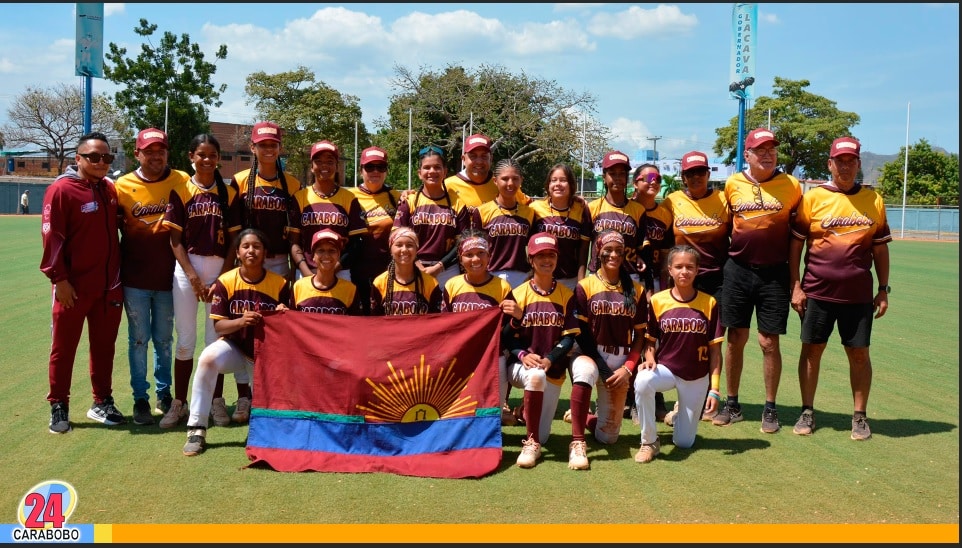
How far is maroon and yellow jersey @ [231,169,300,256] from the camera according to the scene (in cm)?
627

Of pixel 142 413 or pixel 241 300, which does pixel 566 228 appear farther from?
pixel 142 413

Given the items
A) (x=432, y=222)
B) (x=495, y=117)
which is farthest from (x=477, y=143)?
(x=495, y=117)

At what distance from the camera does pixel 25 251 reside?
1983cm

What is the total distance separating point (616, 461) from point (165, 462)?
3039 mm

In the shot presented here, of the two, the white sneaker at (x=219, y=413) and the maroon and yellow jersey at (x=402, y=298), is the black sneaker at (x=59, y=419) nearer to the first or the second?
the white sneaker at (x=219, y=413)

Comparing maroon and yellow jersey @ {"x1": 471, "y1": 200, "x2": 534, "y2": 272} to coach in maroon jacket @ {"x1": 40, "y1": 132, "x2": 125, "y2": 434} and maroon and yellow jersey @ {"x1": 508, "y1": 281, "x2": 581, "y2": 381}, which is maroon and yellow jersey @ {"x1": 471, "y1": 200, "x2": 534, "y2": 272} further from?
coach in maroon jacket @ {"x1": 40, "y1": 132, "x2": 125, "y2": 434}

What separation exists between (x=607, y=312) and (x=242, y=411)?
3002 mm

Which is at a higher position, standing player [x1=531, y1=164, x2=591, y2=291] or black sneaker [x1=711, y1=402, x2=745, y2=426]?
standing player [x1=531, y1=164, x2=591, y2=291]

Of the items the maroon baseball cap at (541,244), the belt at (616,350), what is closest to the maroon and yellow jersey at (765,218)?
the belt at (616,350)

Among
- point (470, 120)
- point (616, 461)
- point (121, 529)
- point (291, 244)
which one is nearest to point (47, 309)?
point (291, 244)

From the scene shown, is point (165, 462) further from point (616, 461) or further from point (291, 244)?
point (616, 461)

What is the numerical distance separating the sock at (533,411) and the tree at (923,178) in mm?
49856

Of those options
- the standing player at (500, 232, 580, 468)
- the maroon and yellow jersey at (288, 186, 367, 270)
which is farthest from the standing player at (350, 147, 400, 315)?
the standing player at (500, 232, 580, 468)

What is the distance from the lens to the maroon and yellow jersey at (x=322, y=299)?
226 inches
